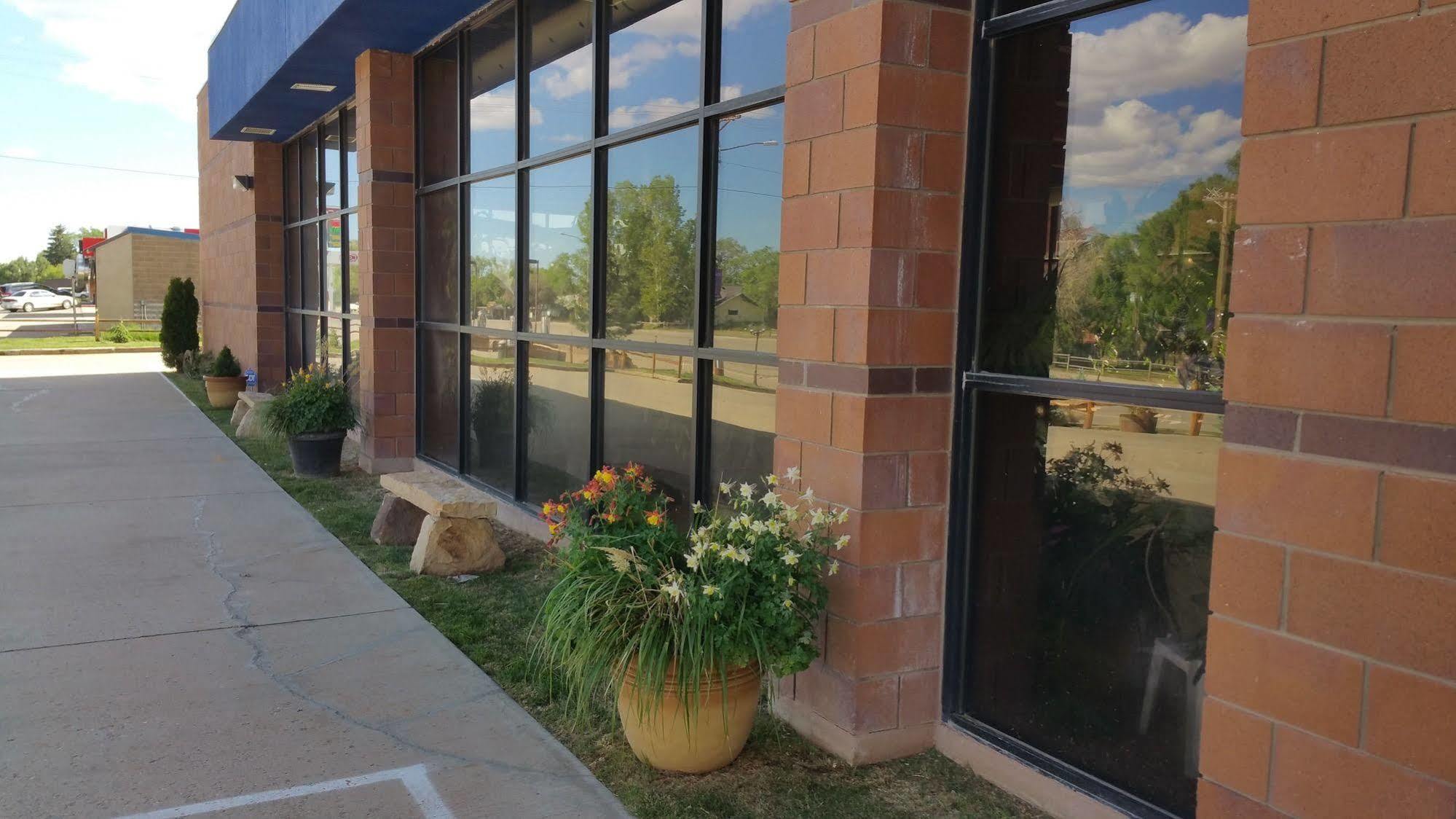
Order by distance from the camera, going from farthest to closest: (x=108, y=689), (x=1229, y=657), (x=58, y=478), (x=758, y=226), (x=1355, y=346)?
(x=58, y=478) → (x=758, y=226) → (x=108, y=689) → (x=1229, y=657) → (x=1355, y=346)

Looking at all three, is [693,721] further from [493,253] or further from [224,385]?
[224,385]

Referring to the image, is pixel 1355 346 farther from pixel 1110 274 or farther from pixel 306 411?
pixel 306 411

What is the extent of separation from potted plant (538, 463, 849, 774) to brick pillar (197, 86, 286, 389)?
43.8 feet

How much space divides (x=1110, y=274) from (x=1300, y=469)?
1.12m

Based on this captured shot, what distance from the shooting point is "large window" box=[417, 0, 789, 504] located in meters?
5.16

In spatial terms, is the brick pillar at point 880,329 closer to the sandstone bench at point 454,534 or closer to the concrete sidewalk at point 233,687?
the concrete sidewalk at point 233,687

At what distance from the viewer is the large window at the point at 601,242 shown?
516 centimetres

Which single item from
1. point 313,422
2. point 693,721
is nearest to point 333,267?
point 313,422

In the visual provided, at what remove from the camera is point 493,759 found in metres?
3.86

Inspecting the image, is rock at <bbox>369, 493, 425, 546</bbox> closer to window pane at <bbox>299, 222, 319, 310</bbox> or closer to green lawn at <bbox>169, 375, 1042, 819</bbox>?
green lawn at <bbox>169, 375, 1042, 819</bbox>

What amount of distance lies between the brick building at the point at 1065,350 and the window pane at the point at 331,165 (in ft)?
20.8

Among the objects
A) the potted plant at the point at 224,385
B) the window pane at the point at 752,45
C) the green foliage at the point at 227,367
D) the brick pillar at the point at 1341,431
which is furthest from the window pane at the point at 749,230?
the green foliage at the point at 227,367

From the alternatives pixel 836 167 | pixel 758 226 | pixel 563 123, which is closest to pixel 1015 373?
pixel 836 167

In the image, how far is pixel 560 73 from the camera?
7.15 m
